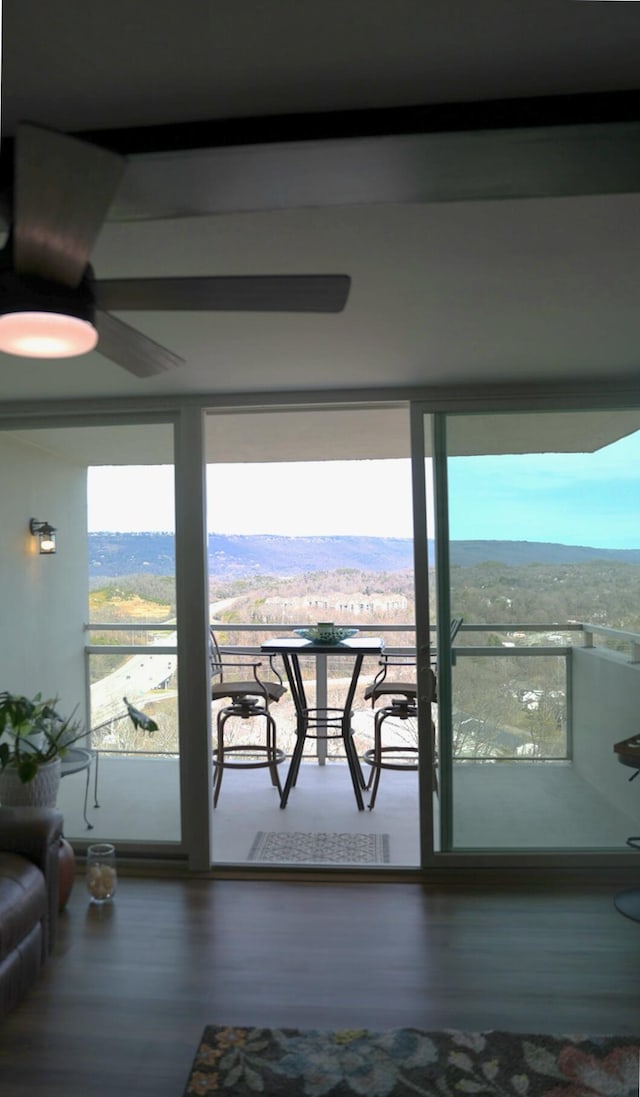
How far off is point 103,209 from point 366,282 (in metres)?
1.14

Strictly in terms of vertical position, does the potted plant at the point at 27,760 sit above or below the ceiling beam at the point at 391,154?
below

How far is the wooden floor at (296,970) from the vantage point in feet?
7.62

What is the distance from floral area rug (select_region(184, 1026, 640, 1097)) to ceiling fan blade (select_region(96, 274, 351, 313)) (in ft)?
7.06

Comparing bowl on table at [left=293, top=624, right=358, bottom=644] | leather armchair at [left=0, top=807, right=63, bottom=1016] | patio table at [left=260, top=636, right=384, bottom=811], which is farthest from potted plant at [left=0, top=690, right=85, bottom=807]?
bowl on table at [left=293, top=624, right=358, bottom=644]

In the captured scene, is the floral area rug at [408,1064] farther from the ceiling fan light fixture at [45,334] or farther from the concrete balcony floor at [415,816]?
the ceiling fan light fixture at [45,334]

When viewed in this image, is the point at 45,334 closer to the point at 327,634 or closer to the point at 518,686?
the point at 518,686

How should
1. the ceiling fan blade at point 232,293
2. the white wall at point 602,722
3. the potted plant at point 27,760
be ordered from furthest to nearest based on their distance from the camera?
the white wall at point 602,722
the potted plant at point 27,760
the ceiling fan blade at point 232,293

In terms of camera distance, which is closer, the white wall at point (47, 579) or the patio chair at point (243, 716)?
the white wall at point (47, 579)

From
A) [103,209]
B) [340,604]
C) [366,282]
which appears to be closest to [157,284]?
[103,209]

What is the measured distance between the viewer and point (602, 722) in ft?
11.7

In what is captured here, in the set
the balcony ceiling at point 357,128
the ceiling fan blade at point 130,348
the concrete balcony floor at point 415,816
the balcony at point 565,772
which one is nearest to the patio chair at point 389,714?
the concrete balcony floor at point 415,816

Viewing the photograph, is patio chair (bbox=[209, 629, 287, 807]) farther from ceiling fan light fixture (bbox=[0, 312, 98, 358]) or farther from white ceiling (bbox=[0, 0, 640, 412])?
ceiling fan light fixture (bbox=[0, 312, 98, 358])

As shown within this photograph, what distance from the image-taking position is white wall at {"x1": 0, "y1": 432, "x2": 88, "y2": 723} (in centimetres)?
386

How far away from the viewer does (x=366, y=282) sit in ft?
7.16
